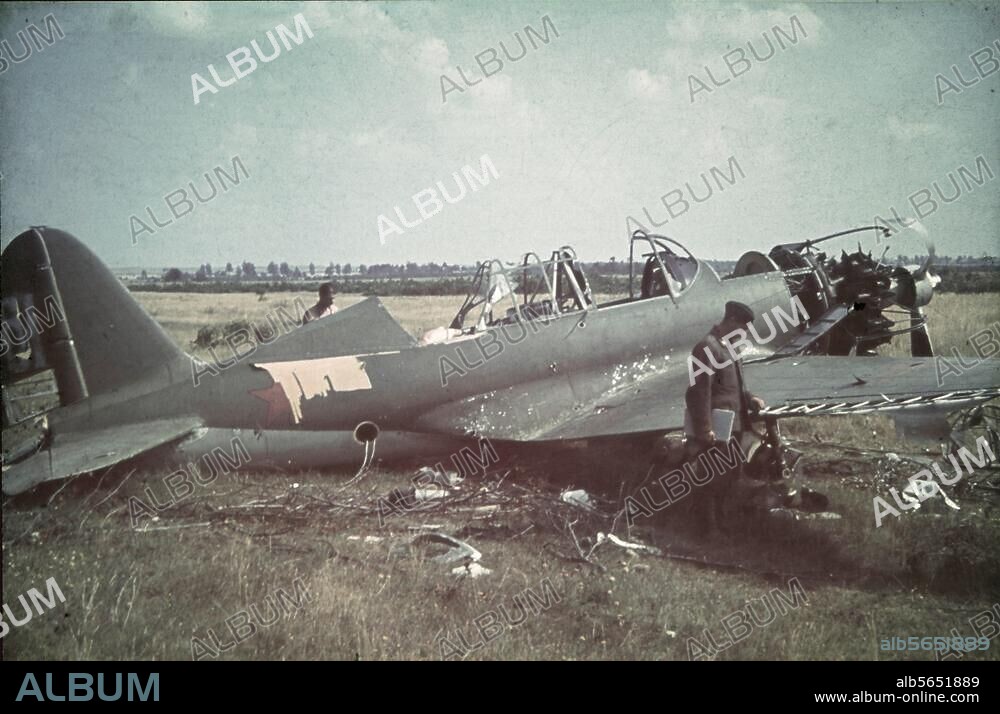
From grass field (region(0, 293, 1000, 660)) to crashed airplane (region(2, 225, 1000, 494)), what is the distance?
16.7 inches

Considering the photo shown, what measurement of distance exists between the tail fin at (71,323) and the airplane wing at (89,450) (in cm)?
45

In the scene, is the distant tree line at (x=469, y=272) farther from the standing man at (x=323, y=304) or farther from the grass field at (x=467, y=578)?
the grass field at (x=467, y=578)

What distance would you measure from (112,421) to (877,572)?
5656 mm

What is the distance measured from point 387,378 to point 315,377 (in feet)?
1.93

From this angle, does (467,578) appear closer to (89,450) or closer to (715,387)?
(715,387)

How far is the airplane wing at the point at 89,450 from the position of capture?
164 inches

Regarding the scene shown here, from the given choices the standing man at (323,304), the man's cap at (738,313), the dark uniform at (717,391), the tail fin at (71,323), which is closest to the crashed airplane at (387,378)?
the tail fin at (71,323)

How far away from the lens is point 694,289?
6430 millimetres

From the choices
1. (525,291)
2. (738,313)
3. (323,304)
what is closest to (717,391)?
(738,313)

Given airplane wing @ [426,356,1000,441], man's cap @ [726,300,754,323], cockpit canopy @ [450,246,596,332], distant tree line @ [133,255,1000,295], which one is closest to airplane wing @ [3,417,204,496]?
distant tree line @ [133,255,1000,295]
